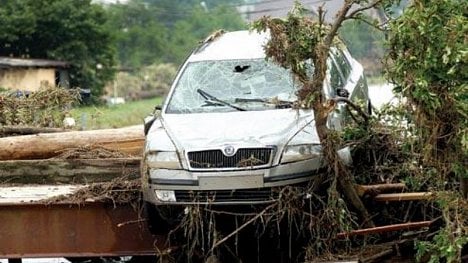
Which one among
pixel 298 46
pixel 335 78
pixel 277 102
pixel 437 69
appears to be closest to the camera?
pixel 437 69

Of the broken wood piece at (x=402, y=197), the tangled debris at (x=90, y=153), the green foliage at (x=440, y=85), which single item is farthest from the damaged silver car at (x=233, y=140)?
the green foliage at (x=440, y=85)

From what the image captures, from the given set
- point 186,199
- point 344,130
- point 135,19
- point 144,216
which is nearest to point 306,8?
point 344,130

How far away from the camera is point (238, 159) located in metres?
8.27

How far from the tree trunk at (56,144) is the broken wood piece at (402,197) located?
337 centimetres

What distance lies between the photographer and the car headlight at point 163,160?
334 inches

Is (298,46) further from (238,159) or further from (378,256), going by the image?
(378,256)

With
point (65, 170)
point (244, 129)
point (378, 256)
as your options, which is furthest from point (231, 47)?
point (378, 256)

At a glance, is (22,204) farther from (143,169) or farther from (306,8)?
(306,8)

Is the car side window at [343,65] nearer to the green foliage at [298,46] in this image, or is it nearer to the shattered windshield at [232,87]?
the shattered windshield at [232,87]

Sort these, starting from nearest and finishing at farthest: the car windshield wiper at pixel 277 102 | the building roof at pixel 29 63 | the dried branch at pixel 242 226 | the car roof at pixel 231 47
Answer: the dried branch at pixel 242 226 → the car windshield wiper at pixel 277 102 → the car roof at pixel 231 47 → the building roof at pixel 29 63

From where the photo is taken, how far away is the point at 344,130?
9.02 meters

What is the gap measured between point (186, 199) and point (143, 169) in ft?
2.01

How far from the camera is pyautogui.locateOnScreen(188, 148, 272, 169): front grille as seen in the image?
8258 mm

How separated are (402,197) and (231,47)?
3.11m
